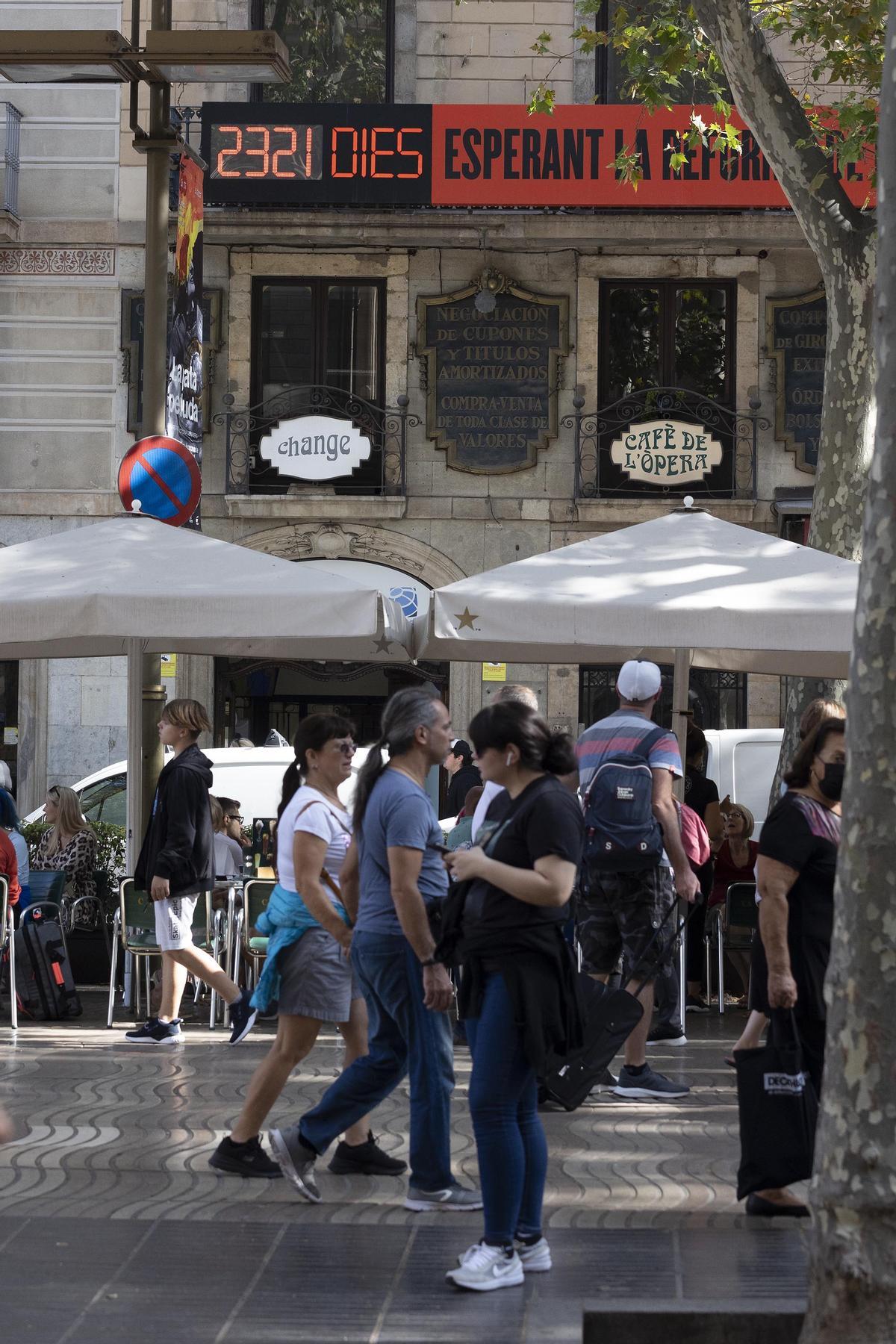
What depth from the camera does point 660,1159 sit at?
697 centimetres

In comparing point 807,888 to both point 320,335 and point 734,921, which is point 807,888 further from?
point 320,335

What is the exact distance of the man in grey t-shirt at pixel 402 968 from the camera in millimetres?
5805

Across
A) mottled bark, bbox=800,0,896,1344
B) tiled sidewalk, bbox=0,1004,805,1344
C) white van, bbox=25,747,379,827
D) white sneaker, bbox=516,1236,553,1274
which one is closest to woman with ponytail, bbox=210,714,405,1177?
tiled sidewalk, bbox=0,1004,805,1344

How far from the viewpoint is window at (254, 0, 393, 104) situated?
21.4 m

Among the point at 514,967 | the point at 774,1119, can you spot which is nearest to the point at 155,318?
the point at 514,967

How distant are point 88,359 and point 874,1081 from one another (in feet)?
60.1

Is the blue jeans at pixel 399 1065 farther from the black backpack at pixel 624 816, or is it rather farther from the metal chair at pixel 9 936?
the metal chair at pixel 9 936

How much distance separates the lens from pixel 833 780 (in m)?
6.30

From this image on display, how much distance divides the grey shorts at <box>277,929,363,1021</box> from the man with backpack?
2.12 meters

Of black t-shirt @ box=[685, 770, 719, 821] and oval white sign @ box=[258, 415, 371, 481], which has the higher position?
oval white sign @ box=[258, 415, 371, 481]

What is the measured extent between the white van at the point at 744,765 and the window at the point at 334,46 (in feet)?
34.2

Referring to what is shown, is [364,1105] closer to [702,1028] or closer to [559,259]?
[702,1028]

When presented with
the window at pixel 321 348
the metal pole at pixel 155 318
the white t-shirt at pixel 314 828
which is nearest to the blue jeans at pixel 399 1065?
the white t-shirt at pixel 314 828

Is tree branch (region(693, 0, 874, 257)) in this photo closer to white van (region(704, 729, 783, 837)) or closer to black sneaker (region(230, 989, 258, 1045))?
white van (region(704, 729, 783, 837))
